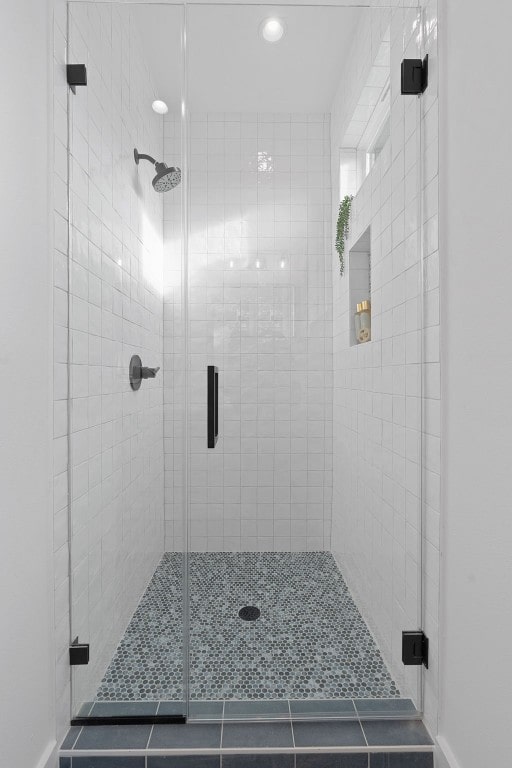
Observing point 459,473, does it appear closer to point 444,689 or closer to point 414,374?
point 414,374

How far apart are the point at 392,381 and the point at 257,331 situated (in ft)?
1.70

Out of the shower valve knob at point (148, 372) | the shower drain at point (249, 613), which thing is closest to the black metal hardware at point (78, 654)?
the shower drain at point (249, 613)

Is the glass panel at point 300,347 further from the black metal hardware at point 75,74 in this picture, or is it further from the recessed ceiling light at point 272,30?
the black metal hardware at point 75,74

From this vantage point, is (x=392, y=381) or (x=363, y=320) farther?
(x=363, y=320)

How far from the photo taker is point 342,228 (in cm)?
160

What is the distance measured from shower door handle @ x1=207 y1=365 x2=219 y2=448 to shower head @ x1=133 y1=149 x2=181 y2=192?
2.12 ft

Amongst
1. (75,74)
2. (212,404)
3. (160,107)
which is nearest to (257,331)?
(212,404)

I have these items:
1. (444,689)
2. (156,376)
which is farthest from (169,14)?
(444,689)

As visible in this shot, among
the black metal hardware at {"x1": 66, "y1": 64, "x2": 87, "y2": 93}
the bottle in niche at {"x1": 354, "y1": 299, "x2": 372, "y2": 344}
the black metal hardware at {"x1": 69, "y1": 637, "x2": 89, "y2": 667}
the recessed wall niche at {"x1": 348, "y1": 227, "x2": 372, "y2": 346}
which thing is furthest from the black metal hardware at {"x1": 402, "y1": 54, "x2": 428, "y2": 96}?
the black metal hardware at {"x1": 69, "y1": 637, "x2": 89, "y2": 667}

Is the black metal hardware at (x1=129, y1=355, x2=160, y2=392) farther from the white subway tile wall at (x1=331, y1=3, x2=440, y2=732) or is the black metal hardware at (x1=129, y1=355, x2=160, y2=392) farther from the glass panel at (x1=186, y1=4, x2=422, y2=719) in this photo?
the white subway tile wall at (x1=331, y1=3, x2=440, y2=732)

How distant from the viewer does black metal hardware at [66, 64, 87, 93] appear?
130cm

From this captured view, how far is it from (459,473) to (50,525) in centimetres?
117

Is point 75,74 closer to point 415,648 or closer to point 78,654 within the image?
point 78,654

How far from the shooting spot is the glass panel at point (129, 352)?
137 cm
